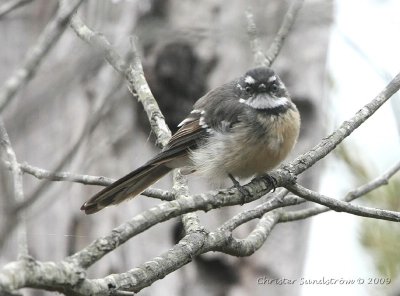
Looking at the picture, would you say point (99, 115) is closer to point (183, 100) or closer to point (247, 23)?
point (247, 23)

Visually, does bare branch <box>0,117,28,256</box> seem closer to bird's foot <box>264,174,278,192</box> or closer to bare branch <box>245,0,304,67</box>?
bird's foot <box>264,174,278,192</box>

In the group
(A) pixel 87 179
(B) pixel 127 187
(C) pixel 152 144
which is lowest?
(A) pixel 87 179

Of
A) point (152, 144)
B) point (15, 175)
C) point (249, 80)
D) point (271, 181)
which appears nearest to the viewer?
point (15, 175)

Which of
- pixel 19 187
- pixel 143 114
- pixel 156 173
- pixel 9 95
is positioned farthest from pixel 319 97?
pixel 9 95

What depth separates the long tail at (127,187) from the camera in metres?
3.99

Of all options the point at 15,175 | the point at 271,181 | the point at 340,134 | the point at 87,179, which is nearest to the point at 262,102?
the point at 271,181

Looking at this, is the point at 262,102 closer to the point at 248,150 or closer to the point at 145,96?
the point at 248,150

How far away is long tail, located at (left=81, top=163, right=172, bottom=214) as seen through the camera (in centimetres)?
399

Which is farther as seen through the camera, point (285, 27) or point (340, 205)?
point (285, 27)

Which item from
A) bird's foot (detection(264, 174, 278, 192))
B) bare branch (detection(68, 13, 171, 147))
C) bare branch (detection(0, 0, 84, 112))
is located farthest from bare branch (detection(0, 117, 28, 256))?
bare branch (detection(68, 13, 171, 147))

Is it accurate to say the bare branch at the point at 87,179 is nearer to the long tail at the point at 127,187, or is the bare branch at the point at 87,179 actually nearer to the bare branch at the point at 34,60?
the long tail at the point at 127,187

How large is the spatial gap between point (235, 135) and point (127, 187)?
0.91 meters

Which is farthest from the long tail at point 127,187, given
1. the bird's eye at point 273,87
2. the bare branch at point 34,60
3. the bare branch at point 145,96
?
the bare branch at point 34,60

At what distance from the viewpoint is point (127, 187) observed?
4.31 meters
